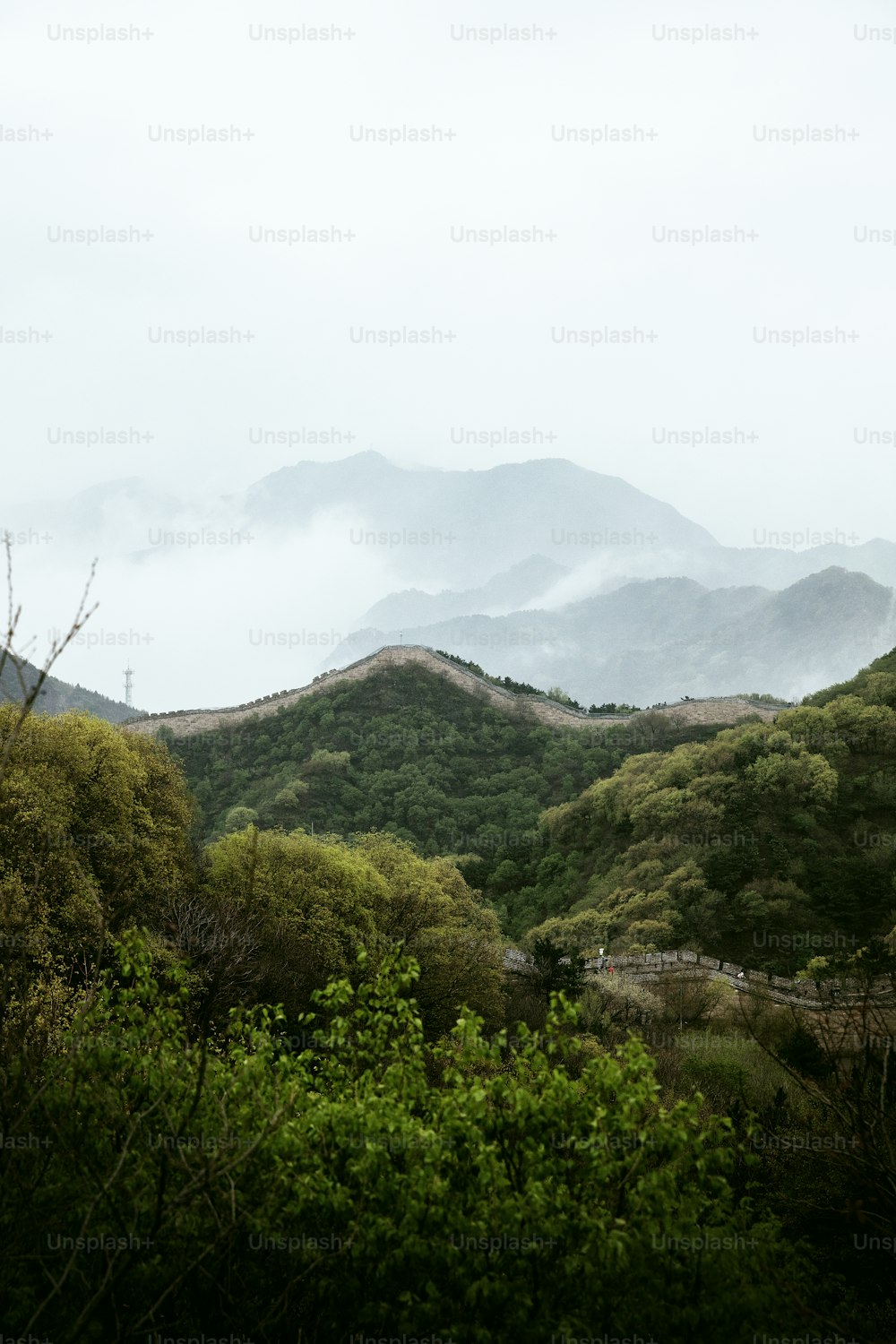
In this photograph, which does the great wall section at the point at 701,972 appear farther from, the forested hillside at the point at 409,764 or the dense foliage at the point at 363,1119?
the forested hillside at the point at 409,764

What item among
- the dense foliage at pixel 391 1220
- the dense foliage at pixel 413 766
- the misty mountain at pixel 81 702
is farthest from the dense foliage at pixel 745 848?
the misty mountain at pixel 81 702

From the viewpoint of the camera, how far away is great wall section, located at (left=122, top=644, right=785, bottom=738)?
74938mm

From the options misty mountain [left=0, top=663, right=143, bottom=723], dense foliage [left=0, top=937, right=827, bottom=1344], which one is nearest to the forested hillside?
dense foliage [left=0, top=937, right=827, bottom=1344]

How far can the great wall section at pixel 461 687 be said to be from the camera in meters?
74.9

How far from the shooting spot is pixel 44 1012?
15836 mm

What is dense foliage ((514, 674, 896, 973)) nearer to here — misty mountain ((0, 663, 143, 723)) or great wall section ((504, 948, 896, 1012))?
great wall section ((504, 948, 896, 1012))

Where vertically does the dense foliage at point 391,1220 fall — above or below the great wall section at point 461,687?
below

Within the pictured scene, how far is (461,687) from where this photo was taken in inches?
3317

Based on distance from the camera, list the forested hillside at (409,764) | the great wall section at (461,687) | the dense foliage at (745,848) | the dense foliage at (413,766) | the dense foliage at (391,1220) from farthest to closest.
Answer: the great wall section at (461,687)
the forested hillside at (409,764)
the dense foliage at (413,766)
the dense foliage at (745,848)
the dense foliage at (391,1220)

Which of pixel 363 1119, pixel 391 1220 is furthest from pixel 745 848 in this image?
pixel 391 1220

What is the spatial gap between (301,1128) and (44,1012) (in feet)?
24.0

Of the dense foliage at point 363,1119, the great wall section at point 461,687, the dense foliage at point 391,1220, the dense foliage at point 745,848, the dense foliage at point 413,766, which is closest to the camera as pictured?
the dense foliage at point 391,1220

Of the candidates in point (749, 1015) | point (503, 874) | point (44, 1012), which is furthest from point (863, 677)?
point (44, 1012)

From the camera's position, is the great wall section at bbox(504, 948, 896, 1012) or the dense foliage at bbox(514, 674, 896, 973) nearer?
the great wall section at bbox(504, 948, 896, 1012)
